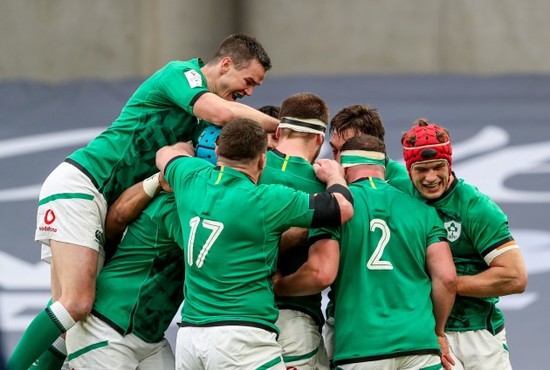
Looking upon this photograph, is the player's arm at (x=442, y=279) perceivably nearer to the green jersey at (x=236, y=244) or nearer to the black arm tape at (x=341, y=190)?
the black arm tape at (x=341, y=190)

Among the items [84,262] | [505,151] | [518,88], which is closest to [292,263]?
[84,262]

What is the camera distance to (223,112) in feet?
18.8

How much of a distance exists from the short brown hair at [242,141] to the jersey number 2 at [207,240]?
33cm

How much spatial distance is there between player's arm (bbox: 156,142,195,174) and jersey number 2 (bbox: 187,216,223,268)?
472 millimetres

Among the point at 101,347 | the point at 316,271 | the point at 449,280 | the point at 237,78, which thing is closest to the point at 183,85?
the point at 237,78

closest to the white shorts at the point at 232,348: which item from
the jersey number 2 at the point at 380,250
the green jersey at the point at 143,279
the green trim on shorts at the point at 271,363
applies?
the green trim on shorts at the point at 271,363

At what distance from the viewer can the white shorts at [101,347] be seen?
231 inches

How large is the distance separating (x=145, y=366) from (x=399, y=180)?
1.69m

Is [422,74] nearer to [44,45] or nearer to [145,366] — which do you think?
A: [44,45]

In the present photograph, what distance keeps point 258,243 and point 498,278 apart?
1.21 m

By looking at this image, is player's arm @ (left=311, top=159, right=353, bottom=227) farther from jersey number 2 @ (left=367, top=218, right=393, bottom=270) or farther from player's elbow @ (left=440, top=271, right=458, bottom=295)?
player's elbow @ (left=440, top=271, right=458, bottom=295)

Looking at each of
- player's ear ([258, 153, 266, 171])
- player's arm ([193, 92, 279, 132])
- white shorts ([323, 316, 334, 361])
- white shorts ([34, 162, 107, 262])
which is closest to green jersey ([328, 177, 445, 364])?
white shorts ([323, 316, 334, 361])

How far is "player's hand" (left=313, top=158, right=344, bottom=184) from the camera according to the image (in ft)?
18.3

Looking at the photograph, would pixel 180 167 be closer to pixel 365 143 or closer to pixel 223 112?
pixel 223 112
